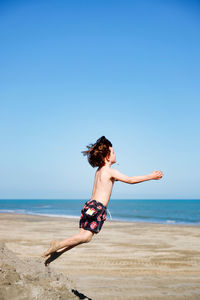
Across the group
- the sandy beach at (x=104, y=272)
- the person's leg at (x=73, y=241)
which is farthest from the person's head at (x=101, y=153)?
the sandy beach at (x=104, y=272)

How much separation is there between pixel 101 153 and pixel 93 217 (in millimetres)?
965

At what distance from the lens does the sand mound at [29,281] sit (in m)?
3.67

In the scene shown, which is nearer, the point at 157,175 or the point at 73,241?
the point at 73,241

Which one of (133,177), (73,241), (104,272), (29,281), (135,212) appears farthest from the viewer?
(135,212)

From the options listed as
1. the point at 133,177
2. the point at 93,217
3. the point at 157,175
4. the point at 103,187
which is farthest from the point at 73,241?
the point at 157,175

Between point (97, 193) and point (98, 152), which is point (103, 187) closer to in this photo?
point (97, 193)

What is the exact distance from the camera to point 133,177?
446 cm

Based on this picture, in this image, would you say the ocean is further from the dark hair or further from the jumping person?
the dark hair

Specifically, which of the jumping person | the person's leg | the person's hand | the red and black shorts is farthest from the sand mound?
the person's hand

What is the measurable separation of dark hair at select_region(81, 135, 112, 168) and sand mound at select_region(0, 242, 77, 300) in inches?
66.9

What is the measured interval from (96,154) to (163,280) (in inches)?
111

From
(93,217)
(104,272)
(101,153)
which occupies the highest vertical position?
(101,153)

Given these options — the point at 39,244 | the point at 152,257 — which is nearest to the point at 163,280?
the point at 152,257

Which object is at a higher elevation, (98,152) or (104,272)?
(98,152)
